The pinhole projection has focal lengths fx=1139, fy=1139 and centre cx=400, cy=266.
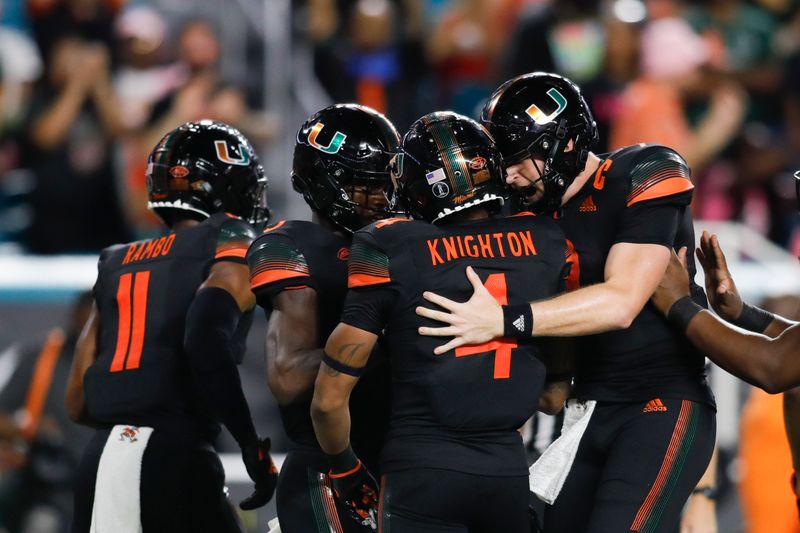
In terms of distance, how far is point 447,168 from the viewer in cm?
377

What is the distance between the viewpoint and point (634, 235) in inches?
159

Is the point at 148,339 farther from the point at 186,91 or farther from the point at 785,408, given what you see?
the point at 186,91

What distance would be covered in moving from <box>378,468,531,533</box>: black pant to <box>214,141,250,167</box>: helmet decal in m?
1.73

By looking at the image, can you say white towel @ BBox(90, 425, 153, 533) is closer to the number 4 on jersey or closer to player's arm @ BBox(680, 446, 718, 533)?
the number 4 on jersey

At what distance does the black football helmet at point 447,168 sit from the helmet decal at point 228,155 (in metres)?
1.12

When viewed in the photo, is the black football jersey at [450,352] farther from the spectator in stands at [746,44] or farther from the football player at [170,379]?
the spectator in stands at [746,44]

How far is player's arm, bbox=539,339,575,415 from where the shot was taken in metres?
4.20

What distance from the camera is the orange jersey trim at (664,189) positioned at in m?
4.05

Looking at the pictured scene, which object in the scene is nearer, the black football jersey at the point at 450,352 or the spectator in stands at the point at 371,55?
the black football jersey at the point at 450,352

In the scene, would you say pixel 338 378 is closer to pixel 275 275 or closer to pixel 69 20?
pixel 275 275

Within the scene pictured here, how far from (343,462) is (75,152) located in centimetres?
554

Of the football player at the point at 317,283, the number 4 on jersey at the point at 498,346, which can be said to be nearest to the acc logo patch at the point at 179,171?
the football player at the point at 317,283

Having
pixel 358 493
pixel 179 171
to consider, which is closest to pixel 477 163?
pixel 358 493

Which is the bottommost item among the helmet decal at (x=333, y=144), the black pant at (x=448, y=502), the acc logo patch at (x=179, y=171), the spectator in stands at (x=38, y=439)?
the spectator in stands at (x=38, y=439)
